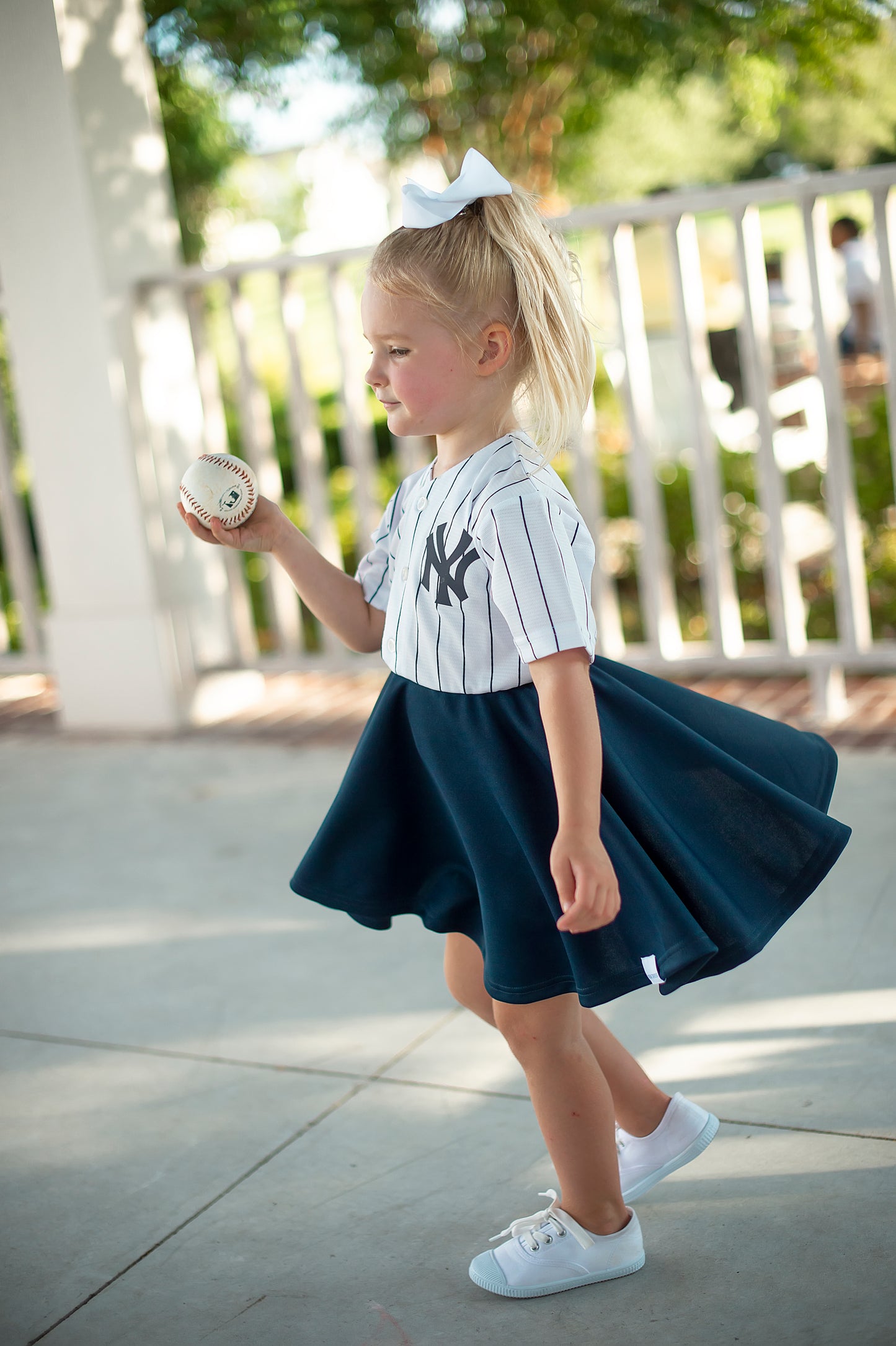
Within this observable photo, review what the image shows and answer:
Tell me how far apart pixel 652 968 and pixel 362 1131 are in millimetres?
743

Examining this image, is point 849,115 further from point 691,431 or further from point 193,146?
point 691,431

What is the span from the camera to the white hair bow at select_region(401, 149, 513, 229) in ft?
5.14

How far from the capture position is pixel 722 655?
397cm

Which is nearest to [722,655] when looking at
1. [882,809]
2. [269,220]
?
[882,809]

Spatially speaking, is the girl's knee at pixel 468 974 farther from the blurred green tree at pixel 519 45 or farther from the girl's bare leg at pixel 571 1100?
the blurred green tree at pixel 519 45

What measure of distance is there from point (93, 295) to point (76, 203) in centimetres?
29

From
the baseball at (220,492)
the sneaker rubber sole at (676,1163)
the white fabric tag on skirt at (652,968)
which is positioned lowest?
the sneaker rubber sole at (676,1163)

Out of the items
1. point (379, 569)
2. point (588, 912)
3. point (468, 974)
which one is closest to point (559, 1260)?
point (468, 974)

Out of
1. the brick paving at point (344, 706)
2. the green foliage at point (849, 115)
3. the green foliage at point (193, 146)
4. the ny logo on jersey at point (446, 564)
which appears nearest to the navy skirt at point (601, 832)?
the ny logo on jersey at point (446, 564)

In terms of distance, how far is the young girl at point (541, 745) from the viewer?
4.90 ft

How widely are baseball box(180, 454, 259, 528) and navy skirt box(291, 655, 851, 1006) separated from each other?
32 centimetres

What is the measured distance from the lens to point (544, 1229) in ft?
5.31

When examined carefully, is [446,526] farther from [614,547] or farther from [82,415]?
[614,547]

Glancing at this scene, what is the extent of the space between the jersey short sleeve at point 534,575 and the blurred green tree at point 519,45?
→ 3.86 m
